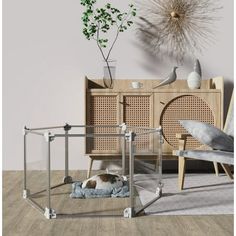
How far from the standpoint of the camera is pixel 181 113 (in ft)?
12.1

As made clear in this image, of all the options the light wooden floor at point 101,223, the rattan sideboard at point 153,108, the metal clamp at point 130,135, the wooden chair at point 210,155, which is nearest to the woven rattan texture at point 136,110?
the rattan sideboard at point 153,108

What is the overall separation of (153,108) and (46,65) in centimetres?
108

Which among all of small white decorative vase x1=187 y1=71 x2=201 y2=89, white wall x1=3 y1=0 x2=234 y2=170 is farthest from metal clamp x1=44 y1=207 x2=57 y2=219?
small white decorative vase x1=187 y1=71 x2=201 y2=89

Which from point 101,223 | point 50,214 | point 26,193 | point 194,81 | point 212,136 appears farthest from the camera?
point 194,81

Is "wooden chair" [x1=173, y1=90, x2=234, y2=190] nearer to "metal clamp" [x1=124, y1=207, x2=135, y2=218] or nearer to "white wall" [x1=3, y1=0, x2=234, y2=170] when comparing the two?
"metal clamp" [x1=124, y1=207, x2=135, y2=218]

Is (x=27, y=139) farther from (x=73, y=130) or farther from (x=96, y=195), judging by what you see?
(x=73, y=130)

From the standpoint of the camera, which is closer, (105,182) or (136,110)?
(105,182)

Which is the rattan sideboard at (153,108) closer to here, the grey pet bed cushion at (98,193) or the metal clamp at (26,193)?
the grey pet bed cushion at (98,193)

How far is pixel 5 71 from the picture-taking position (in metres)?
4.03

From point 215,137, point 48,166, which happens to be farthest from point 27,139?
point 215,137

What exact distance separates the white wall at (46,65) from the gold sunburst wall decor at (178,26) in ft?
0.60

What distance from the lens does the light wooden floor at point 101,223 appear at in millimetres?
2164

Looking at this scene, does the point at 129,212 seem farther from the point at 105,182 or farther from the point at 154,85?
the point at 154,85

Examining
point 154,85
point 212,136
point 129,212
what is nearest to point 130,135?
point 129,212
